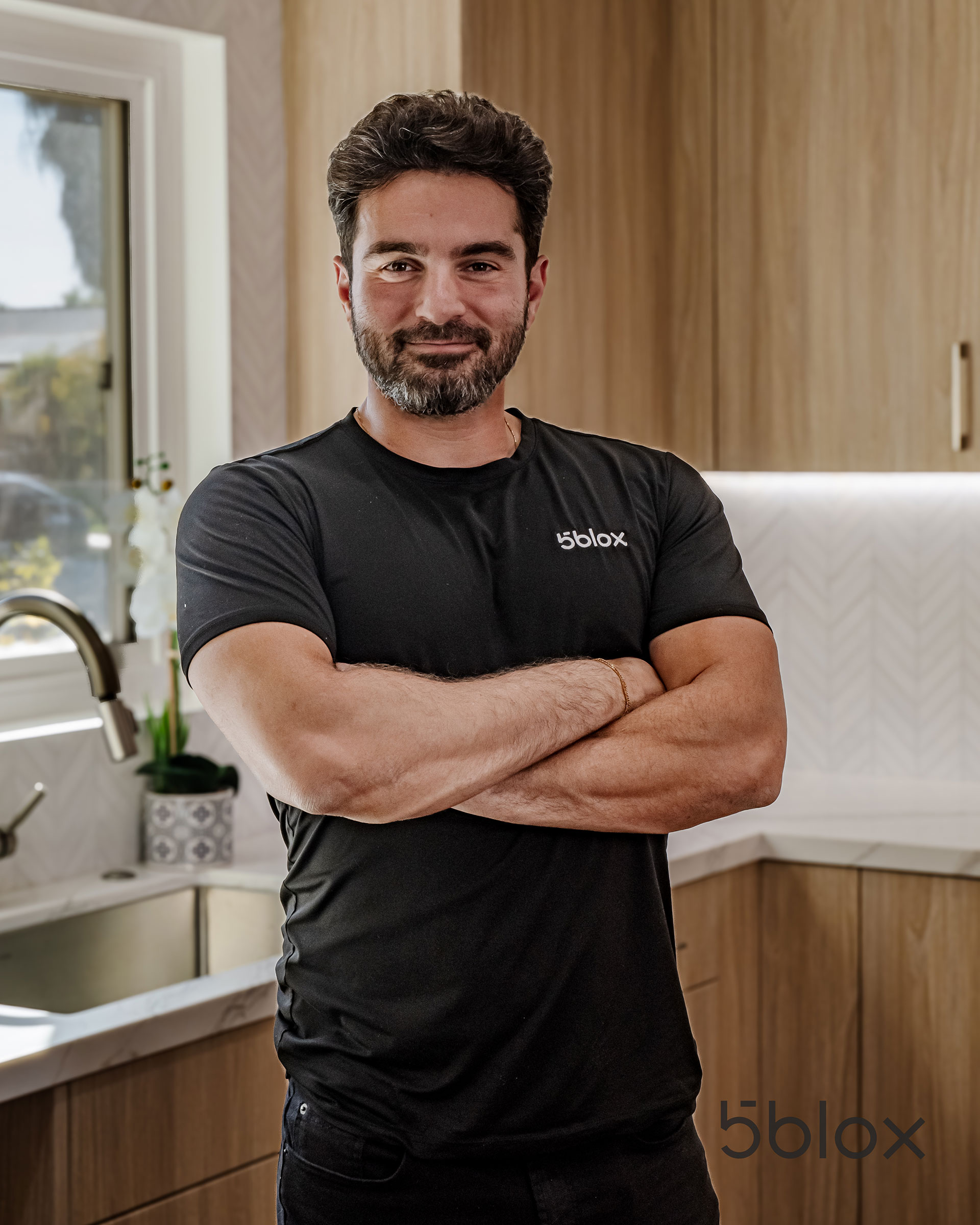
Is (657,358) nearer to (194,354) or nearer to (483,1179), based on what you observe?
(194,354)

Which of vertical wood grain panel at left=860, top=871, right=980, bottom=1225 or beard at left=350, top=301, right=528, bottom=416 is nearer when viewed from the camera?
beard at left=350, top=301, right=528, bottom=416

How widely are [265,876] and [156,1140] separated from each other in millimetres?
605

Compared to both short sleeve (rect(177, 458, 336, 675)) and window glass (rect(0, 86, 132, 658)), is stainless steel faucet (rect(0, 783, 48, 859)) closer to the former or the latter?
window glass (rect(0, 86, 132, 658))

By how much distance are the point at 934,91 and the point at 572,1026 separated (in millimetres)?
1883

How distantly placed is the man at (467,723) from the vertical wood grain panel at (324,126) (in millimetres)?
1039

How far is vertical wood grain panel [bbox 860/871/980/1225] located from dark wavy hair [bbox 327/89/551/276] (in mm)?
1387

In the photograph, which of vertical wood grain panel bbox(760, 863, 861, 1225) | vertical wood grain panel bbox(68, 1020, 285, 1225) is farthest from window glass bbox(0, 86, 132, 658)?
vertical wood grain panel bbox(760, 863, 861, 1225)

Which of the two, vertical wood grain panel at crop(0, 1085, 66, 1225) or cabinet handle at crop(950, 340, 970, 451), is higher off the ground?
cabinet handle at crop(950, 340, 970, 451)

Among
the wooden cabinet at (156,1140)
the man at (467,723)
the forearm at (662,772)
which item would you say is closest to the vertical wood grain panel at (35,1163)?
→ the wooden cabinet at (156,1140)

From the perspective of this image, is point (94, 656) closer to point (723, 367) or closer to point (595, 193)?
point (595, 193)

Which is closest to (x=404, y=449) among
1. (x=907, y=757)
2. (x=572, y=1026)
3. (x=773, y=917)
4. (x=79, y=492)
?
(x=572, y=1026)

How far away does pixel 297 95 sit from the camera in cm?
250

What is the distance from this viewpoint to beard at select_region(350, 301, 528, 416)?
1333mm

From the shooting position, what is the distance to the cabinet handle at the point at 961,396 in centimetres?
249
